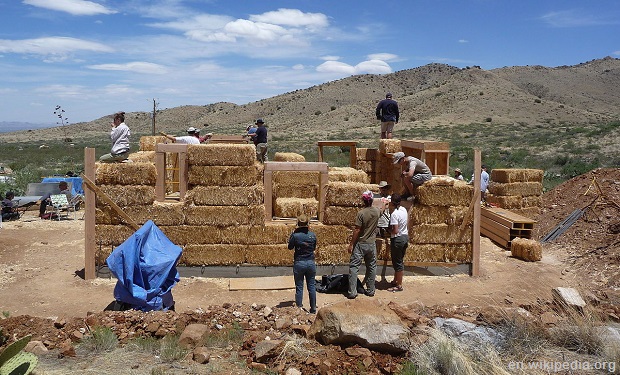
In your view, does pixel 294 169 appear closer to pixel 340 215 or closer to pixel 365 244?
pixel 340 215

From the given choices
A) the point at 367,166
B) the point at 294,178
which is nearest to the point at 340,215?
the point at 294,178

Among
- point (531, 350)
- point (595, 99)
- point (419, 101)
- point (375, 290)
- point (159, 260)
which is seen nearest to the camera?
point (531, 350)

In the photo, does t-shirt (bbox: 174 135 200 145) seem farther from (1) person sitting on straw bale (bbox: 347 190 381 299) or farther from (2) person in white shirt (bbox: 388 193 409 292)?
(2) person in white shirt (bbox: 388 193 409 292)

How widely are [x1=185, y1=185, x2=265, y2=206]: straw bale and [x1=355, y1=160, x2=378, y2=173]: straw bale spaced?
6.08 m

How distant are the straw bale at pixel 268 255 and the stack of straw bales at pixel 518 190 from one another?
334 inches

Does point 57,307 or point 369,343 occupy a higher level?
point 369,343

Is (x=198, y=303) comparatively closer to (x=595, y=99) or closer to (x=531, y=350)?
(x=531, y=350)

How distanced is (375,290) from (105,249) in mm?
5758

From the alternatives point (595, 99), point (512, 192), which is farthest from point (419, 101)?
point (512, 192)

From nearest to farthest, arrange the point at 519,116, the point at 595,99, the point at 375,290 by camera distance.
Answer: the point at 375,290
the point at 519,116
the point at 595,99

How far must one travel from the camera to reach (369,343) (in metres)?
6.12

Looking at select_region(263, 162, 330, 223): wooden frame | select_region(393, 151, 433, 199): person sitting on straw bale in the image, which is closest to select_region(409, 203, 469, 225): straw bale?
select_region(393, 151, 433, 199): person sitting on straw bale

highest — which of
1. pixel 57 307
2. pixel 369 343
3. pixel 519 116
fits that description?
pixel 519 116

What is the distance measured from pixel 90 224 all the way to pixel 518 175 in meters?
12.5
